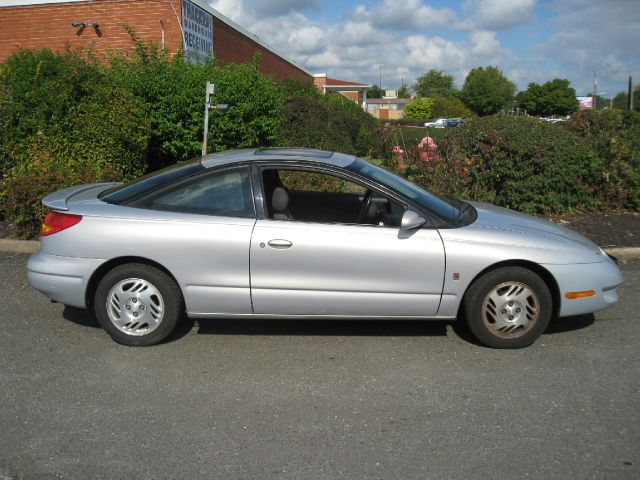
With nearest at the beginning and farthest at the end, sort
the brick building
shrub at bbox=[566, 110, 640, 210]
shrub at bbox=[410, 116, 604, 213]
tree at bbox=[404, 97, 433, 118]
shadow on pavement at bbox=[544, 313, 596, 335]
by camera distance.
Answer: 1. shadow on pavement at bbox=[544, 313, 596, 335]
2. shrub at bbox=[410, 116, 604, 213]
3. shrub at bbox=[566, 110, 640, 210]
4. the brick building
5. tree at bbox=[404, 97, 433, 118]

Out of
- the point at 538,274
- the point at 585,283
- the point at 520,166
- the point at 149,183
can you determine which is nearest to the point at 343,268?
the point at 538,274

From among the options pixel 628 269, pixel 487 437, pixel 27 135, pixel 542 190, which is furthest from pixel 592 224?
pixel 27 135

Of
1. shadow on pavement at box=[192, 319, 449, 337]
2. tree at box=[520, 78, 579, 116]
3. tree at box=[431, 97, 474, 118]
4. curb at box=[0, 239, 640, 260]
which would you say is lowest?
shadow on pavement at box=[192, 319, 449, 337]

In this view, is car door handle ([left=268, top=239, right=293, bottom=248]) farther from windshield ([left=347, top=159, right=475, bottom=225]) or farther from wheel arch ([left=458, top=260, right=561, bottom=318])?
wheel arch ([left=458, top=260, right=561, bottom=318])

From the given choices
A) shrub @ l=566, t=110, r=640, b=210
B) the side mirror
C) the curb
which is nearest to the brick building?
the curb

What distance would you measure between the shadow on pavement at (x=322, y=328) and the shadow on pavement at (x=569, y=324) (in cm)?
91

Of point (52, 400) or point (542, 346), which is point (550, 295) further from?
point (52, 400)

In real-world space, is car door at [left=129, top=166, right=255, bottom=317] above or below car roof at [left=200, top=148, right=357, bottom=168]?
below

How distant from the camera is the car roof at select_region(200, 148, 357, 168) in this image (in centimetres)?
485

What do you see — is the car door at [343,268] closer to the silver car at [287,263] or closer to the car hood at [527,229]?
the silver car at [287,263]

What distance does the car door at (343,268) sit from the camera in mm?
4535

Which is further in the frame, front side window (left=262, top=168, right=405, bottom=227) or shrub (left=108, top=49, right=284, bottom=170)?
shrub (left=108, top=49, right=284, bottom=170)

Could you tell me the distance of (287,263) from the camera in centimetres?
455

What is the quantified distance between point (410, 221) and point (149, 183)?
211 cm
